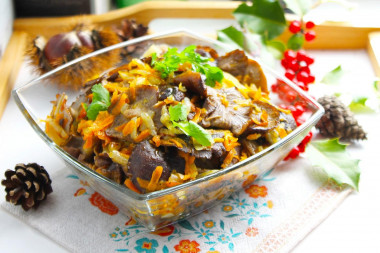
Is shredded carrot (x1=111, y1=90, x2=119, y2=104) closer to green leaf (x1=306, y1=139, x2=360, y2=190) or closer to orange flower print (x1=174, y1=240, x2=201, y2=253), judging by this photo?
orange flower print (x1=174, y1=240, x2=201, y2=253)

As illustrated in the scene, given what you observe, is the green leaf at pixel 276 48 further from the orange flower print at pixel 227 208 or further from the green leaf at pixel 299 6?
the orange flower print at pixel 227 208

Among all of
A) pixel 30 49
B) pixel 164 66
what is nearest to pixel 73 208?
pixel 164 66

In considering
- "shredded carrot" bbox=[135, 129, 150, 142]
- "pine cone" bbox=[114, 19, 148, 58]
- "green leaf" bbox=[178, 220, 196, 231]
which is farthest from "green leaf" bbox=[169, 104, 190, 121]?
"pine cone" bbox=[114, 19, 148, 58]

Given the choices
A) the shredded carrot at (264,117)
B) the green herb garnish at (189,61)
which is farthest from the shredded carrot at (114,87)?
the shredded carrot at (264,117)

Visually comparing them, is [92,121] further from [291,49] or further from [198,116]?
[291,49]

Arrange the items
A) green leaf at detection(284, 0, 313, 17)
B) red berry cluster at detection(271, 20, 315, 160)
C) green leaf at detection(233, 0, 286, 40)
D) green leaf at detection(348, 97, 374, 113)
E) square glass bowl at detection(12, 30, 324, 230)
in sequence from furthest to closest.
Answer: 1. green leaf at detection(284, 0, 313, 17)
2. green leaf at detection(233, 0, 286, 40)
3. green leaf at detection(348, 97, 374, 113)
4. red berry cluster at detection(271, 20, 315, 160)
5. square glass bowl at detection(12, 30, 324, 230)

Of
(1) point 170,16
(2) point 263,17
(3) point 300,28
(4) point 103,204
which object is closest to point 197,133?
(4) point 103,204

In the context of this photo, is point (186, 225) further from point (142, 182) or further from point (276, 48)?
point (276, 48)
